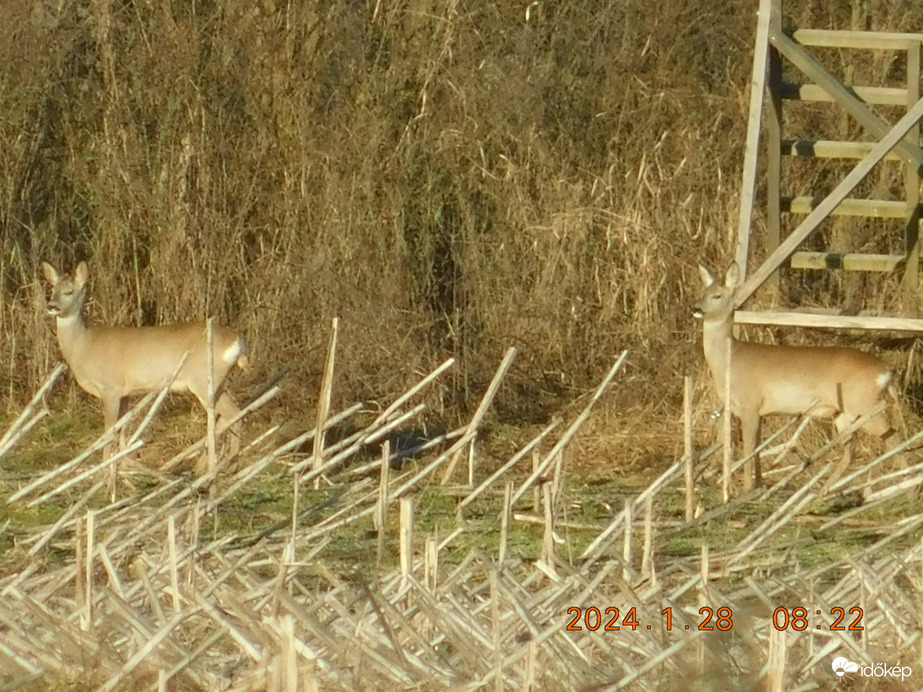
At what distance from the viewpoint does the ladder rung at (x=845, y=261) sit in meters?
10.0

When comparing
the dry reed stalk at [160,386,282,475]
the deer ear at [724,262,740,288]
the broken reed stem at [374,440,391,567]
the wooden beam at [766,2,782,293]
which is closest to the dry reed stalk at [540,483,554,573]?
the broken reed stem at [374,440,391,567]

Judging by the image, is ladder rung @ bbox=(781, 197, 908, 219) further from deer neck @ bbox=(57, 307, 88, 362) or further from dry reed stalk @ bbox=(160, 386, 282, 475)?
deer neck @ bbox=(57, 307, 88, 362)

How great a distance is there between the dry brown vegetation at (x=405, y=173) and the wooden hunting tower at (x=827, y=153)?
889 mm

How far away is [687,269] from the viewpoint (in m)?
11.2

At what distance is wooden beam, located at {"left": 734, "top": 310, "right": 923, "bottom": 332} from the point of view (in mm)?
9148

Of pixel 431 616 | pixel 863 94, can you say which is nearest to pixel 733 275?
pixel 863 94

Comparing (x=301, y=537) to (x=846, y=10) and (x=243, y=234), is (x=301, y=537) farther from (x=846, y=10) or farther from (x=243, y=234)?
(x=846, y=10)

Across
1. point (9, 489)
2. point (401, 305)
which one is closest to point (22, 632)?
point (9, 489)

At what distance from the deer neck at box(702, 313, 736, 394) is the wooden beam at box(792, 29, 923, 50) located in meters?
1.56

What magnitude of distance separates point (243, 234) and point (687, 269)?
2.84 m

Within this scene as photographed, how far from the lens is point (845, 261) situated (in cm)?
1003

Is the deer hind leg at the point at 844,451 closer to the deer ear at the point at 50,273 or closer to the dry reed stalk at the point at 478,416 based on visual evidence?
the dry reed stalk at the point at 478,416

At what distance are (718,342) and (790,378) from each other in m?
0.49

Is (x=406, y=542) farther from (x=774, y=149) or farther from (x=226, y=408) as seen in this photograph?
(x=774, y=149)
